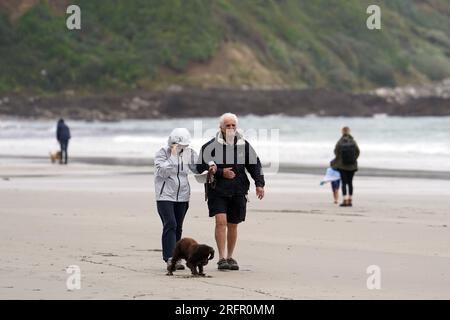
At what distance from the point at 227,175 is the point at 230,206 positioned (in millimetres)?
372

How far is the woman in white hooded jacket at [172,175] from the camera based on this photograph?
11.5 meters

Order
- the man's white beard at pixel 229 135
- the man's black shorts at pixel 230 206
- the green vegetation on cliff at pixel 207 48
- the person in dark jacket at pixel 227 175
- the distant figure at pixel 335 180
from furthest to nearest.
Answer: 1. the green vegetation on cliff at pixel 207 48
2. the distant figure at pixel 335 180
3. the man's black shorts at pixel 230 206
4. the person in dark jacket at pixel 227 175
5. the man's white beard at pixel 229 135

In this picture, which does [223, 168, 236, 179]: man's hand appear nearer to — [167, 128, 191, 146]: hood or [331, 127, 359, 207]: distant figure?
[167, 128, 191, 146]: hood

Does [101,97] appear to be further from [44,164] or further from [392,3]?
[44,164]

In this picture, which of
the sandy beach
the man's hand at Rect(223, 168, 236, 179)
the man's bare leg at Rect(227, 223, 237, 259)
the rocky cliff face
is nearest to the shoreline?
the sandy beach

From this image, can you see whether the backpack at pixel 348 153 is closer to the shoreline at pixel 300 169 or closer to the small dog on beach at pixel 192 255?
the shoreline at pixel 300 169

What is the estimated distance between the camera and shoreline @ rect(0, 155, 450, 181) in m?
27.8

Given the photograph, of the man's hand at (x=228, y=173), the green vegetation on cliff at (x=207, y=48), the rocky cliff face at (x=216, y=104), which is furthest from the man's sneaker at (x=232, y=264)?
the green vegetation on cliff at (x=207, y=48)

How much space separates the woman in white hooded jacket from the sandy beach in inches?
20.4

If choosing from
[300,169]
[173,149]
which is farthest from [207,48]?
[173,149]

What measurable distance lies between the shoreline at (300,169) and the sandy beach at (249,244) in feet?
14.4

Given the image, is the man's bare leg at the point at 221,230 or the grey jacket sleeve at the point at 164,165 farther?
the man's bare leg at the point at 221,230

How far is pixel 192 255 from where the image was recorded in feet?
36.2

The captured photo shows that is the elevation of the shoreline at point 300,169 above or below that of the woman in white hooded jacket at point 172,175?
above
